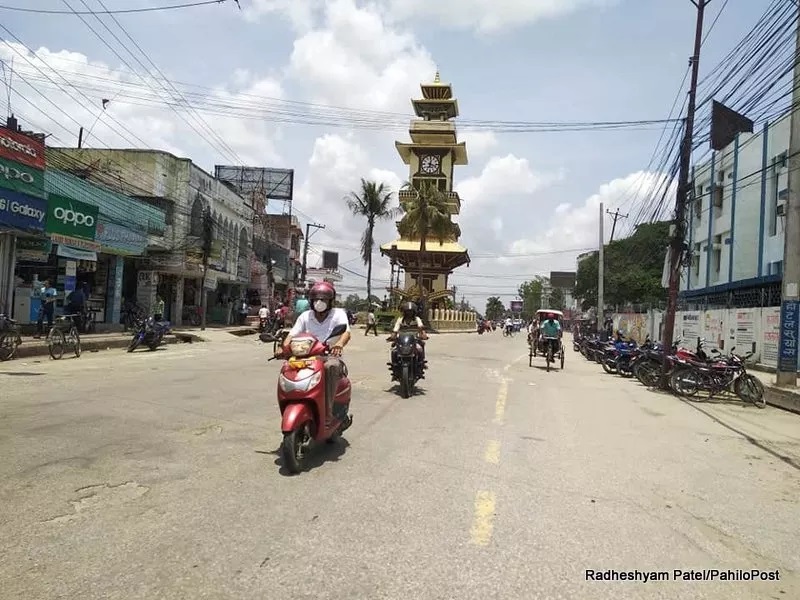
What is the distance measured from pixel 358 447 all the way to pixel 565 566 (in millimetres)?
3298

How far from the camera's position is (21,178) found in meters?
18.3

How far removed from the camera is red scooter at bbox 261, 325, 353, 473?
18.1 ft

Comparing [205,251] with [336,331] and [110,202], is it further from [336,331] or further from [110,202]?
[336,331]

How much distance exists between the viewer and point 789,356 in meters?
14.3

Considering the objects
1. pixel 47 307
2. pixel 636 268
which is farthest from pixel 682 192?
pixel 636 268

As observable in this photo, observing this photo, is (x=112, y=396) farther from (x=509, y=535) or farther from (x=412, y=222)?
(x=412, y=222)

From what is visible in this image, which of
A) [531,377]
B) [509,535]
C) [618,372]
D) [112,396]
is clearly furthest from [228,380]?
[618,372]

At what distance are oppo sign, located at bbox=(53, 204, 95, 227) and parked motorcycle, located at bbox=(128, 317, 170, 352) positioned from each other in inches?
173

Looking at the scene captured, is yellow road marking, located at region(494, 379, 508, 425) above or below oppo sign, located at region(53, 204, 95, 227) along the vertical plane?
below

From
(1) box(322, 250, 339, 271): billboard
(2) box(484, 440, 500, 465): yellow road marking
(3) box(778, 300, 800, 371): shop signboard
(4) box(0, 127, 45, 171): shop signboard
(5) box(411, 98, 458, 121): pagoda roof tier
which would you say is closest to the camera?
(2) box(484, 440, 500, 465): yellow road marking

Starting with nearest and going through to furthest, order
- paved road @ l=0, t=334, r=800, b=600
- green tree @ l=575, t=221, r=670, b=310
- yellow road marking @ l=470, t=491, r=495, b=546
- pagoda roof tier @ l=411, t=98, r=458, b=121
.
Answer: paved road @ l=0, t=334, r=800, b=600
yellow road marking @ l=470, t=491, r=495, b=546
green tree @ l=575, t=221, r=670, b=310
pagoda roof tier @ l=411, t=98, r=458, b=121

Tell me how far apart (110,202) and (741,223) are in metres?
27.3

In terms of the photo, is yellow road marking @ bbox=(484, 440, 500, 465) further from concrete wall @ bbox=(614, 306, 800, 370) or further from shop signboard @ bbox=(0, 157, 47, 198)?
shop signboard @ bbox=(0, 157, 47, 198)

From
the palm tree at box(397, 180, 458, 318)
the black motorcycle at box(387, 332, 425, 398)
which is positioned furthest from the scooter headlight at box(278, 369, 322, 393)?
the palm tree at box(397, 180, 458, 318)
